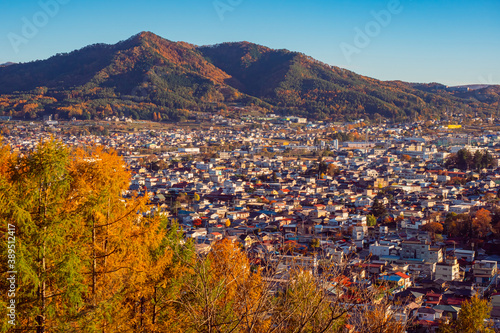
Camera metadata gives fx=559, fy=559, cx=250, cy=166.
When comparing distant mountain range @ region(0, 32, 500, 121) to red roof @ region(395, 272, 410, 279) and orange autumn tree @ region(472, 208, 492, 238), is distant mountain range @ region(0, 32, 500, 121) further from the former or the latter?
red roof @ region(395, 272, 410, 279)

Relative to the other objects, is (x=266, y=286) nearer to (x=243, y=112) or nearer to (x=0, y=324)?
(x=0, y=324)

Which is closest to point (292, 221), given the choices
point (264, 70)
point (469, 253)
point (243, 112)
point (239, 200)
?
point (239, 200)

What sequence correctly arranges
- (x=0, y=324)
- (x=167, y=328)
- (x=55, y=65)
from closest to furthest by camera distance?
1. (x=0, y=324)
2. (x=167, y=328)
3. (x=55, y=65)

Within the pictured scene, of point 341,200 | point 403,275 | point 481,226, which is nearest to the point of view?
point 403,275

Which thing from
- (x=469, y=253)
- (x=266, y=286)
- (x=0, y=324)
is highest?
(x=266, y=286)

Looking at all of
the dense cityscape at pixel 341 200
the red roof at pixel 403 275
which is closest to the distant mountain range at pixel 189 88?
the dense cityscape at pixel 341 200

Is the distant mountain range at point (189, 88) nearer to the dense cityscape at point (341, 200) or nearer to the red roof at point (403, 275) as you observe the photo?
the dense cityscape at point (341, 200)

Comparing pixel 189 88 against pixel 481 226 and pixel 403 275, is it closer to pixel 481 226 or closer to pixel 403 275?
pixel 481 226

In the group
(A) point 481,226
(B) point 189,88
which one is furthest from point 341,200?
(B) point 189,88
